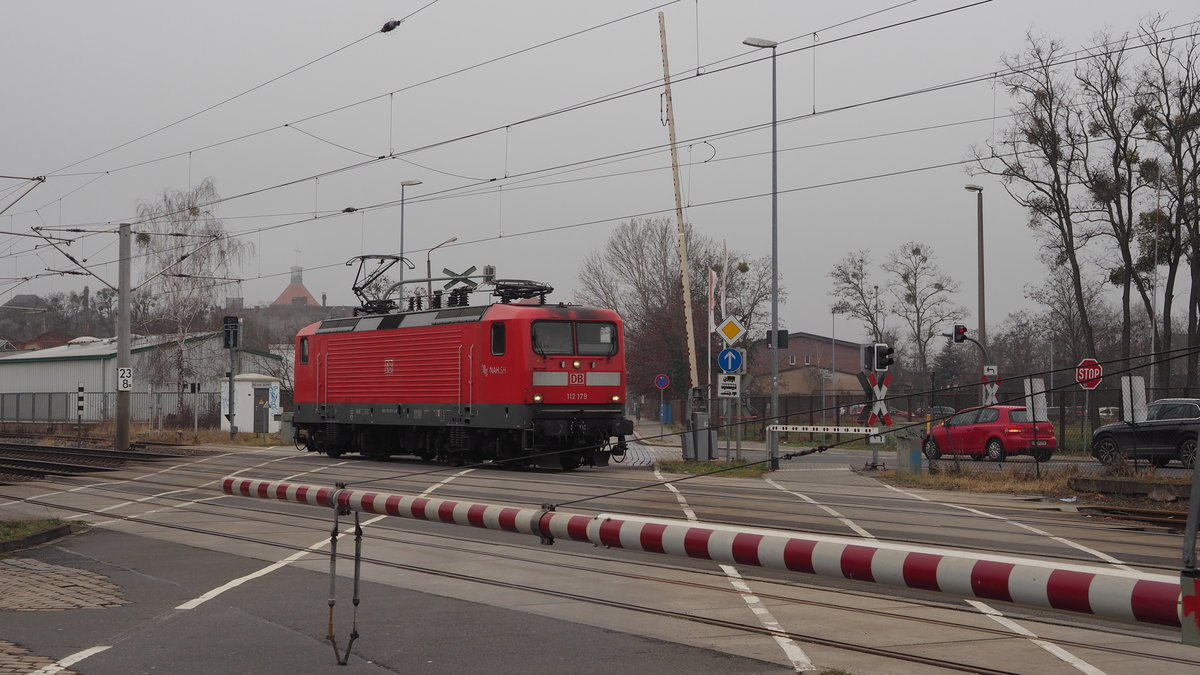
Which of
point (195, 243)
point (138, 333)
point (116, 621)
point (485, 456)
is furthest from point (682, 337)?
point (116, 621)

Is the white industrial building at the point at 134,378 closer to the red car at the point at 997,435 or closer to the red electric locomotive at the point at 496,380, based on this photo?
the red electric locomotive at the point at 496,380

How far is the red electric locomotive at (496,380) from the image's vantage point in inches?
969

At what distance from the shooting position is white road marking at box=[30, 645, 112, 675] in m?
6.82

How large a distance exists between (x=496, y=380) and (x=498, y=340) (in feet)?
2.88

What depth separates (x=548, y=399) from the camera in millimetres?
24594

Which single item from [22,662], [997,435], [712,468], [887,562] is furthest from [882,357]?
[887,562]

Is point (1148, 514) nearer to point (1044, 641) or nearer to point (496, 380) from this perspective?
point (1044, 641)

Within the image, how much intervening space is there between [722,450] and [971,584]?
2963 cm

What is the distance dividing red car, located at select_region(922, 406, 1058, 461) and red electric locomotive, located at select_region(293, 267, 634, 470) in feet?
27.4

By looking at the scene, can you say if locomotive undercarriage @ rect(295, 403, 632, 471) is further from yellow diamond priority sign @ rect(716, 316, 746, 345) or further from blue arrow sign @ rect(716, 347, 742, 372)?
yellow diamond priority sign @ rect(716, 316, 746, 345)

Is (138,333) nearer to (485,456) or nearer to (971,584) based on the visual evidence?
(485,456)

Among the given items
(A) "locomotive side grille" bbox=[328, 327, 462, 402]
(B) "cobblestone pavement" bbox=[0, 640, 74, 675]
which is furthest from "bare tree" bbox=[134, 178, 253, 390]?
(B) "cobblestone pavement" bbox=[0, 640, 74, 675]

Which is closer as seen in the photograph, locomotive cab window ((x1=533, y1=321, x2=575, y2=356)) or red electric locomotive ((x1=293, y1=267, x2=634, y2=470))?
red electric locomotive ((x1=293, y1=267, x2=634, y2=470))

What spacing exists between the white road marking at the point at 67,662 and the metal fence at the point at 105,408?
157ft
